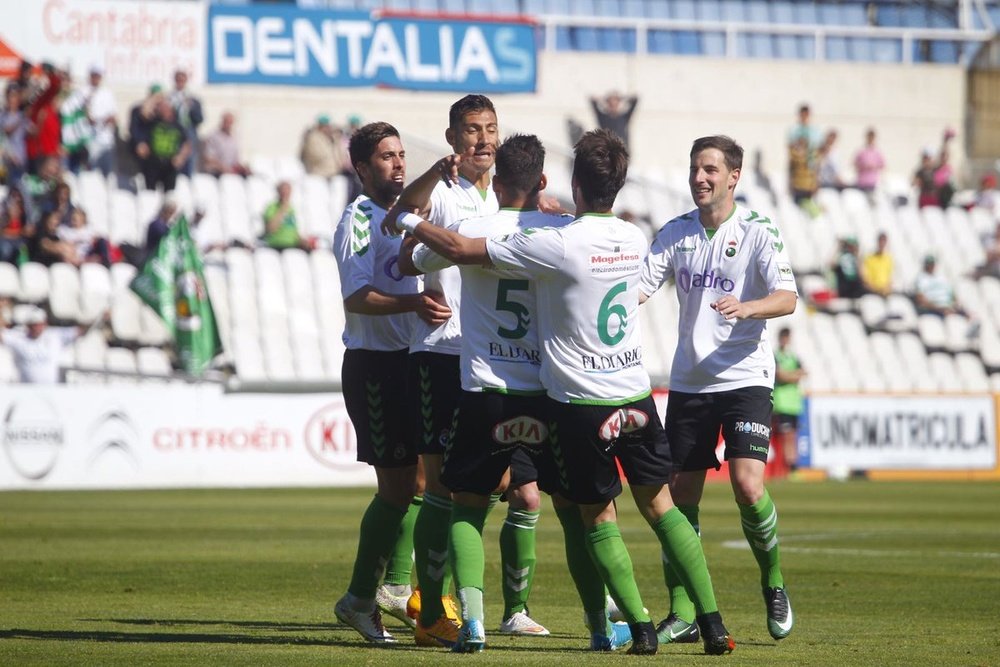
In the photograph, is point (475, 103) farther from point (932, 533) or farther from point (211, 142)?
point (211, 142)

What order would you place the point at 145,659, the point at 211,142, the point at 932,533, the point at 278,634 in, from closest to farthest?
the point at 145,659, the point at 278,634, the point at 932,533, the point at 211,142

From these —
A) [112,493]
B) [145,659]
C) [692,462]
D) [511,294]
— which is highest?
[511,294]

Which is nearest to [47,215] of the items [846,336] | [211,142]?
[211,142]

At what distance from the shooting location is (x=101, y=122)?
2608 centimetres

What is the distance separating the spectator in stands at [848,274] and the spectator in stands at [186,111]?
11.5 meters

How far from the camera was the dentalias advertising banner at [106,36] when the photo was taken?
28188mm

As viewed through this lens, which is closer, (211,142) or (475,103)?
(475,103)

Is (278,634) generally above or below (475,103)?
below

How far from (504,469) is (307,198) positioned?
67.4 ft

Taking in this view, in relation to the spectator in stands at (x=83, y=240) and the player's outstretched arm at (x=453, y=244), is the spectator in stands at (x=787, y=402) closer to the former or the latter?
the spectator in stands at (x=83, y=240)

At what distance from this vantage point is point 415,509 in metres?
8.98

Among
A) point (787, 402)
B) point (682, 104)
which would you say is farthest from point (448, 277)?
point (682, 104)

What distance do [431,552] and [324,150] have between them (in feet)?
70.5

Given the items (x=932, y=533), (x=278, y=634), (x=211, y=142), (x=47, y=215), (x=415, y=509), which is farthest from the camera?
(x=211, y=142)
